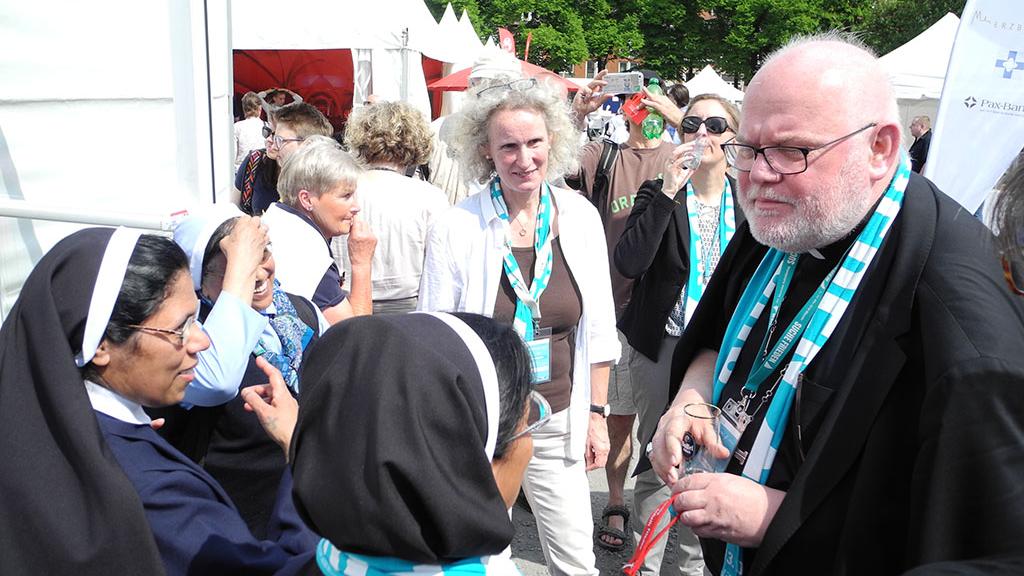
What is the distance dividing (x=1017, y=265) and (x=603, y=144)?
147 inches

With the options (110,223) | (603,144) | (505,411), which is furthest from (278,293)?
(603,144)

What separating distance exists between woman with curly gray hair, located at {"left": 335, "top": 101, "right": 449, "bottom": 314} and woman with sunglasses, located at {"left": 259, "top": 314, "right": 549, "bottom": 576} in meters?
2.93

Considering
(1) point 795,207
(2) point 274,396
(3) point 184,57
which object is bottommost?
(2) point 274,396

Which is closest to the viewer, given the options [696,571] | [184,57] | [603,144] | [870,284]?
[870,284]

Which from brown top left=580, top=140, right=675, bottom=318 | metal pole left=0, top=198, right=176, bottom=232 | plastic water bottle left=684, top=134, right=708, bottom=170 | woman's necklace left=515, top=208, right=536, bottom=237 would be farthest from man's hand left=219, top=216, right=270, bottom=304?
brown top left=580, top=140, right=675, bottom=318

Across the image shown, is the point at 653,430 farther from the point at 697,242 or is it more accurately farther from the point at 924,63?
the point at 924,63

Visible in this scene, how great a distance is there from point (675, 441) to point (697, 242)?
171 centimetres

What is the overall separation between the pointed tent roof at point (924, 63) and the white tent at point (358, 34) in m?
11.4

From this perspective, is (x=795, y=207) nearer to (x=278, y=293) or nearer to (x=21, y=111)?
(x=278, y=293)

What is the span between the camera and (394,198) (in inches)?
171

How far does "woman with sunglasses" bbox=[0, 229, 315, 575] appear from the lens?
156cm

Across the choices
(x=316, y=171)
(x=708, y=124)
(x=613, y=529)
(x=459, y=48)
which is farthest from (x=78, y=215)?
(x=459, y=48)

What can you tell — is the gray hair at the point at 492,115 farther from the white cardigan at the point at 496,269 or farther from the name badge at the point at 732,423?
the name badge at the point at 732,423

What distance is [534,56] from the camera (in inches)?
1756
